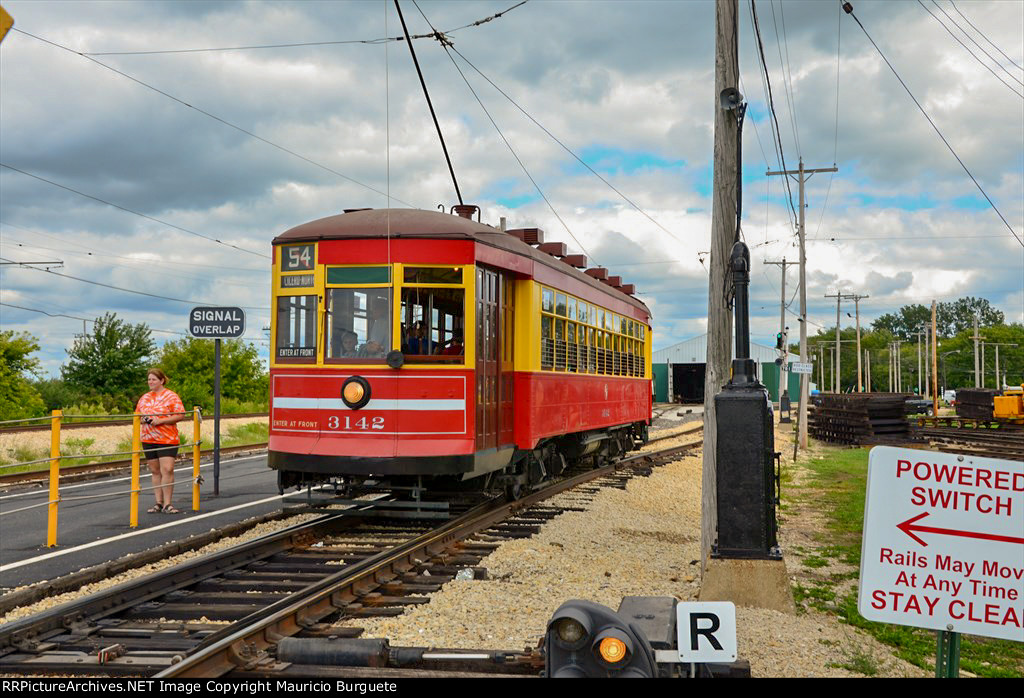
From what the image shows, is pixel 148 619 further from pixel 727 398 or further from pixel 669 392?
pixel 669 392

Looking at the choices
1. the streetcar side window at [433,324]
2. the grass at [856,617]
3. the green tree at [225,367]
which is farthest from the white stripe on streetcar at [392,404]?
the green tree at [225,367]

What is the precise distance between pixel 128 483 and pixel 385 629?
9.96m

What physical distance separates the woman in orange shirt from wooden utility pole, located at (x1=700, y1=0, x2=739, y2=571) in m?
6.14

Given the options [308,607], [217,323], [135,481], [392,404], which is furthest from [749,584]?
[217,323]

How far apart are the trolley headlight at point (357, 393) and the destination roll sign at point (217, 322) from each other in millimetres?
4531

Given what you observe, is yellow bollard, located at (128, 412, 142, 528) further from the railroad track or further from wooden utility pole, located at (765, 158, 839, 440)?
wooden utility pole, located at (765, 158, 839, 440)

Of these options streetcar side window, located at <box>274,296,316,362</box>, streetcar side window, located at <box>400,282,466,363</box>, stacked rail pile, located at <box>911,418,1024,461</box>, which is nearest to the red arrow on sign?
streetcar side window, located at <box>400,282,466,363</box>

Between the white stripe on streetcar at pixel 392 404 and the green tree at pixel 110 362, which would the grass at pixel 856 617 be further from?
the green tree at pixel 110 362

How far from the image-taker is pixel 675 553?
924 centimetres

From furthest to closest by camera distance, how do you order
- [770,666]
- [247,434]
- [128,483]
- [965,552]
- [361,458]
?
[247,434], [128,483], [361,458], [770,666], [965,552]

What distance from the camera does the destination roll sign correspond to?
1297 centimetres

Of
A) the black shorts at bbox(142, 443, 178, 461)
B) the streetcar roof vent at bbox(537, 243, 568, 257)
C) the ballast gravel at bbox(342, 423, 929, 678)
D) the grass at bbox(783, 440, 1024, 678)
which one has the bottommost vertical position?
the grass at bbox(783, 440, 1024, 678)

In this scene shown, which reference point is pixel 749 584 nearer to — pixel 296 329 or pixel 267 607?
pixel 267 607
